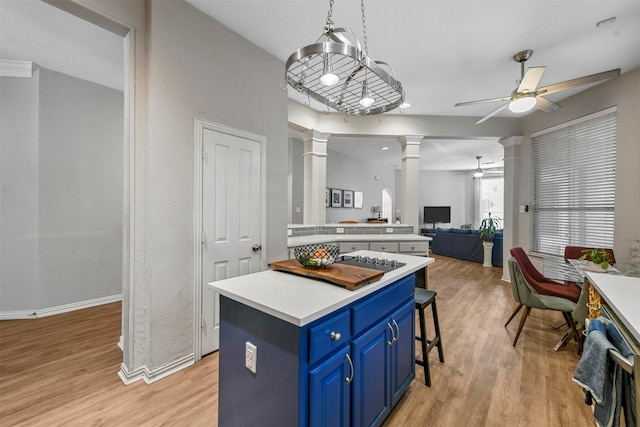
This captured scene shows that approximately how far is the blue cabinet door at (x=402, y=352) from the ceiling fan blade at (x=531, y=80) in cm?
220

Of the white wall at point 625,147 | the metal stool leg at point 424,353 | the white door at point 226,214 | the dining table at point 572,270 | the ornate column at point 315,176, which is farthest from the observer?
the ornate column at point 315,176

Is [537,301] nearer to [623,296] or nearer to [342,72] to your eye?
[623,296]

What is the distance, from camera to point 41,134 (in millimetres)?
3053

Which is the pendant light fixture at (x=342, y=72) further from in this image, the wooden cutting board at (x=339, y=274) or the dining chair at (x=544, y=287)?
the dining chair at (x=544, y=287)

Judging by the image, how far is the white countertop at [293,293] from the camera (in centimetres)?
107

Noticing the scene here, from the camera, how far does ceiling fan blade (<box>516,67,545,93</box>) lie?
7.62 ft

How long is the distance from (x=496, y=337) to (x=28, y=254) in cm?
502

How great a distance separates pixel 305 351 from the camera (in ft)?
3.47

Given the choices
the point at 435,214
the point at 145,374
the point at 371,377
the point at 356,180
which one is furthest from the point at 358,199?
the point at 371,377

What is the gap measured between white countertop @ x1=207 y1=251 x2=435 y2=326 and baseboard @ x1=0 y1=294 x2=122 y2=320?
3.08 m

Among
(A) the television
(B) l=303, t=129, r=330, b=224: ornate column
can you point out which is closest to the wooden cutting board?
(B) l=303, t=129, r=330, b=224: ornate column

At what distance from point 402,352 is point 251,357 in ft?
3.23

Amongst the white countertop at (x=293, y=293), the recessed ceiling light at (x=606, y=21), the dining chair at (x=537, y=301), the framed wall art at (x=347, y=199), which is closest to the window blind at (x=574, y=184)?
the recessed ceiling light at (x=606, y=21)

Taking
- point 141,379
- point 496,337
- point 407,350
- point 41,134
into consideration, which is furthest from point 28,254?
point 496,337
